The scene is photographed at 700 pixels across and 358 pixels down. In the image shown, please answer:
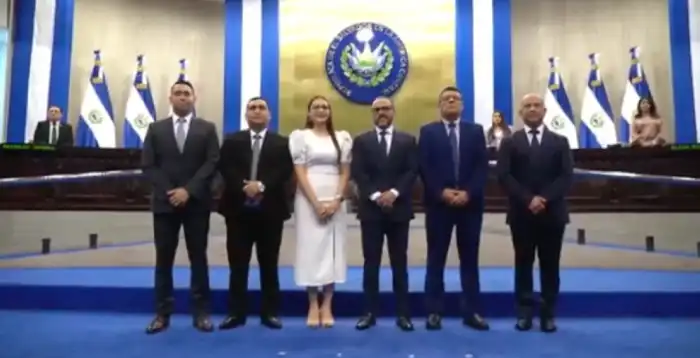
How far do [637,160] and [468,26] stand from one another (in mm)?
4861

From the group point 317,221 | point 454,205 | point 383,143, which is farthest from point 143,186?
point 454,205

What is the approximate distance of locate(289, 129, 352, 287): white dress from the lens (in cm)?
336

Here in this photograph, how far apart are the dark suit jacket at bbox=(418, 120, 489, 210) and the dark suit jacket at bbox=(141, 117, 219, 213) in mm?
1184

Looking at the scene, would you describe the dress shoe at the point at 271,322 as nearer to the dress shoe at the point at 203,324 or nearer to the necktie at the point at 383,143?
the dress shoe at the point at 203,324

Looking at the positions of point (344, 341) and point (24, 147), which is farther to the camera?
point (24, 147)

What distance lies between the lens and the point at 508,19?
10.1m

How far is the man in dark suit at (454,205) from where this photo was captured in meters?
3.31

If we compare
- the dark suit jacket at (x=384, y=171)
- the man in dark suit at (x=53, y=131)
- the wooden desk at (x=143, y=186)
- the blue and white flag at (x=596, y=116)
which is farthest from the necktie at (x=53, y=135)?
the blue and white flag at (x=596, y=116)

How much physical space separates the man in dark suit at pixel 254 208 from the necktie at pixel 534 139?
1357mm

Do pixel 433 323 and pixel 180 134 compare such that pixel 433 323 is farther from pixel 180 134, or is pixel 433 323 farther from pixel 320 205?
pixel 180 134

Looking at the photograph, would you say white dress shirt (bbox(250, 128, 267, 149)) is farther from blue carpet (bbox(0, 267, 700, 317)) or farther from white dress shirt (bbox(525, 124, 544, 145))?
white dress shirt (bbox(525, 124, 544, 145))

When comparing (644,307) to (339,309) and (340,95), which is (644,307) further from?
(340,95)

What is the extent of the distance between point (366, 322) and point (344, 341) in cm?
33

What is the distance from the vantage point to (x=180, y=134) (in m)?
3.33
